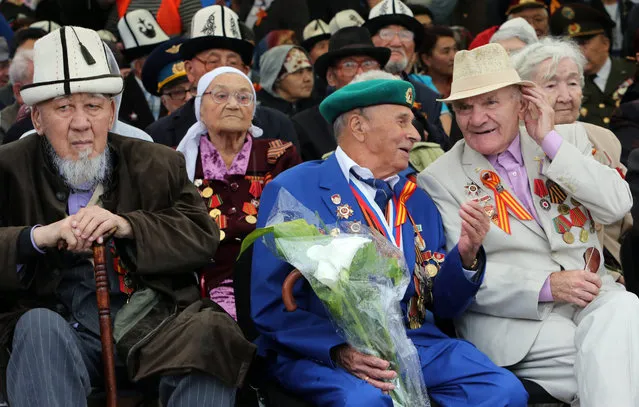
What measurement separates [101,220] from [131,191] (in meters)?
0.42

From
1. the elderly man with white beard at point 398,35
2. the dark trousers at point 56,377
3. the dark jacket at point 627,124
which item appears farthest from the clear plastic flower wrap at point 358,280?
the elderly man with white beard at point 398,35

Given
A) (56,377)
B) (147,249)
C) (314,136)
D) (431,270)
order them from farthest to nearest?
(314,136) → (431,270) → (147,249) → (56,377)

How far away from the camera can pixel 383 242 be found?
14.6ft

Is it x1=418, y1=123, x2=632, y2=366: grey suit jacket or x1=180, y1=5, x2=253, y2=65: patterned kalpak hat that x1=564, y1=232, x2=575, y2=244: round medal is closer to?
x1=418, y1=123, x2=632, y2=366: grey suit jacket

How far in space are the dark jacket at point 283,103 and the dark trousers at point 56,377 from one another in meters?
4.72

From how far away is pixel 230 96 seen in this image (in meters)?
6.41

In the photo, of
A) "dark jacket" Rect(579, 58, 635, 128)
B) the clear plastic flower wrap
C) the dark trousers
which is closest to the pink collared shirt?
the clear plastic flower wrap

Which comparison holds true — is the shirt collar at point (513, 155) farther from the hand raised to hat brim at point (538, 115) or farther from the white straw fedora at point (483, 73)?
the white straw fedora at point (483, 73)

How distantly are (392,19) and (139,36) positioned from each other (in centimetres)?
228

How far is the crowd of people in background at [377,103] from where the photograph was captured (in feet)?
17.0

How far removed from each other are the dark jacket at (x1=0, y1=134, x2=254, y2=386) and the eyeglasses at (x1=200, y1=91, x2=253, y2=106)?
4.29 ft

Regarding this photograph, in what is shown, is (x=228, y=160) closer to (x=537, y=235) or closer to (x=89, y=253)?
(x=89, y=253)

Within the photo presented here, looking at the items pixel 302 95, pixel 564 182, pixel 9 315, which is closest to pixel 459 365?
pixel 564 182

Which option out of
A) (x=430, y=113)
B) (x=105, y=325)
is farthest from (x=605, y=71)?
(x=105, y=325)
